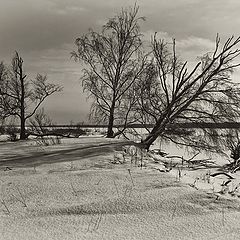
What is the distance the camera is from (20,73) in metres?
21.3

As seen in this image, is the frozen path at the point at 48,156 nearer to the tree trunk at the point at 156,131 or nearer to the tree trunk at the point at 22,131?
the tree trunk at the point at 156,131

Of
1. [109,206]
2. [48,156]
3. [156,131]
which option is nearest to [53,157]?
[48,156]

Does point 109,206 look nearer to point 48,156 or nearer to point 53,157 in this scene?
point 53,157

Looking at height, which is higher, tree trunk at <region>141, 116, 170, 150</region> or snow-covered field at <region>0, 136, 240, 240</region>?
tree trunk at <region>141, 116, 170, 150</region>

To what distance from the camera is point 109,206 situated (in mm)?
4809

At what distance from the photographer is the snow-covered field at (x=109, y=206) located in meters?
4.05

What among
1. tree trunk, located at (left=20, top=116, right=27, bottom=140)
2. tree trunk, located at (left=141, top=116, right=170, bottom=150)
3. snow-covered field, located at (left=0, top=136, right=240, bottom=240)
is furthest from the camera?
tree trunk, located at (left=20, top=116, right=27, bottom=140)

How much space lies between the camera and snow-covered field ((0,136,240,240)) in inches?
159

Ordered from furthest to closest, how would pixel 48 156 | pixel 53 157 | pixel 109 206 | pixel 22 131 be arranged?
pixel 22 131 < pixel 48 156 < pixel 53 157 < pixel 109 206

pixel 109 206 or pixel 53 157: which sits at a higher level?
pixel 53 157

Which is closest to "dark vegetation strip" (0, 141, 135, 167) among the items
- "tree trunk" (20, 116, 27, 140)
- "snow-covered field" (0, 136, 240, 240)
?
"snow-covered field" (0, 136, 240, 240)

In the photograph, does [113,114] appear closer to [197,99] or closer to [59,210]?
[197,99]

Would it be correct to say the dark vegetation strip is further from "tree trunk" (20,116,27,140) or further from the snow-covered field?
"tree trunk" (20,116,27,140)

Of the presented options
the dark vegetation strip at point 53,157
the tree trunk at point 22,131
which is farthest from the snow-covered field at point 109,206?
the tree trunk at point 22,131
